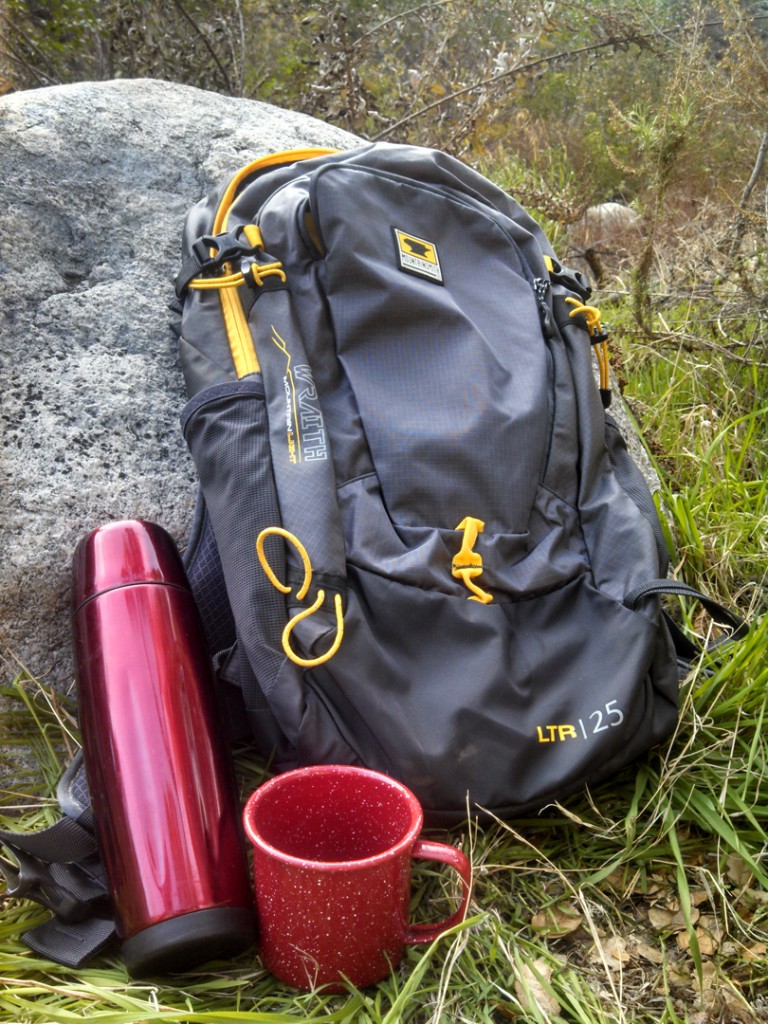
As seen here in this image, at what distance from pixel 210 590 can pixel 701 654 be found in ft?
2.86

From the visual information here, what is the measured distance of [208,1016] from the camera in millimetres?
1062

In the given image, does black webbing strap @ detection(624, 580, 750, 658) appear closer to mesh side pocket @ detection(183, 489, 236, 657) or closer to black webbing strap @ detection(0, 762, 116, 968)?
mesh side pocket @ detection(183, 489, 236, 657)

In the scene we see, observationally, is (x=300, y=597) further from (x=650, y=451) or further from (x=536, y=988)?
(x=650, y=451)

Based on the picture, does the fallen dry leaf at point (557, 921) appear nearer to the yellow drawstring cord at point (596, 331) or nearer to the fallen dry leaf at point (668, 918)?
the fallen dry leaf at point (668, 918)

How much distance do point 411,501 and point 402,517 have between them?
0.10ft

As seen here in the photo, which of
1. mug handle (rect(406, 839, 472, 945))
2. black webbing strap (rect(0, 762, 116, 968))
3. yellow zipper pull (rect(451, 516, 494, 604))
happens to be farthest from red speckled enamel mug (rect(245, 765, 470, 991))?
yellow zipper pull (rect(451, 516, 494, 604))

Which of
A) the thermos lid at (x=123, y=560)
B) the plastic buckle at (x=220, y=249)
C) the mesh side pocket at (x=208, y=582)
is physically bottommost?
the mesh side pocket at (x=208, y=582)

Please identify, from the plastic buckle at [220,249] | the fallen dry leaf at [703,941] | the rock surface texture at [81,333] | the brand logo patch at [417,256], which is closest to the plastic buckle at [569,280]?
the brand logo patch at [417,256]

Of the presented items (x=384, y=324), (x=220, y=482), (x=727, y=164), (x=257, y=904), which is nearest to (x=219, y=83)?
(x=727, y=164)

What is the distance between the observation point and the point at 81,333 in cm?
175

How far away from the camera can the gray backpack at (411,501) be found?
4.37ft

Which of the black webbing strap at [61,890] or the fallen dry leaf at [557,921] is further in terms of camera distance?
the fallen dry leaf at [557,921]

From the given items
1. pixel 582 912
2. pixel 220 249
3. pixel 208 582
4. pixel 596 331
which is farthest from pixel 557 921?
pixel 220 249

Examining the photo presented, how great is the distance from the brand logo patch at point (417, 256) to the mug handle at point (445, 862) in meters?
1.01
